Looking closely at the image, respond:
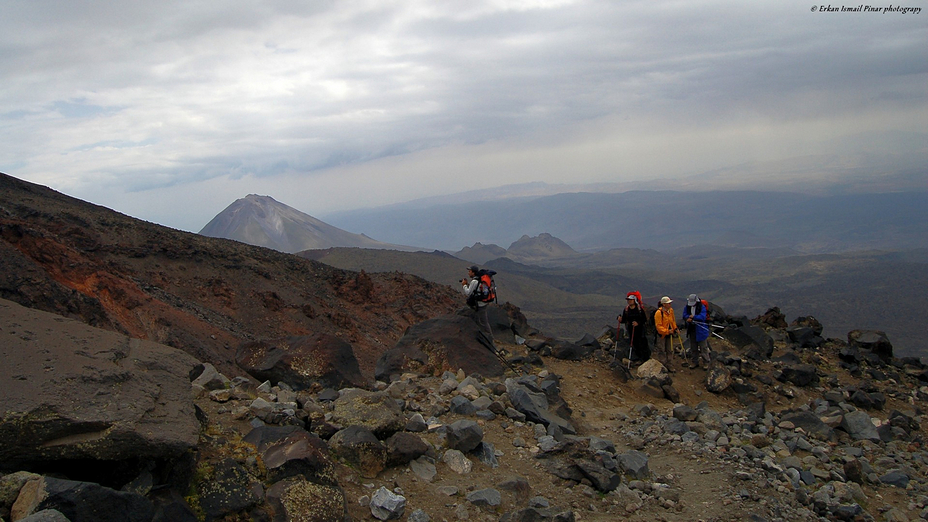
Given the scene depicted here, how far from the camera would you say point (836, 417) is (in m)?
10.9

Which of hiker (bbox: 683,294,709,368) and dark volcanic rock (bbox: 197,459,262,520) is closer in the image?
dark volcanic rock (bbox: 197,459,262,520)

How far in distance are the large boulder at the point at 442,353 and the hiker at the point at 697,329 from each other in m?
4.75

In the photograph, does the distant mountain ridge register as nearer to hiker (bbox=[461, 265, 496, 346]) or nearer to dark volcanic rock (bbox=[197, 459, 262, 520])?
hiker (bbox=[461, 265, 496, 346])

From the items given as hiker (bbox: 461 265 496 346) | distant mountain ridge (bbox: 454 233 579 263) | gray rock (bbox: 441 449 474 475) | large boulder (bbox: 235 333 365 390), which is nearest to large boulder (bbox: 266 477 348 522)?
gray rock (bbox: 441 449 474 475)

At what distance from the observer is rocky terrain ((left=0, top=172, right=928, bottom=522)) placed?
4242 mm

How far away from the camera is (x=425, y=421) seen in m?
7.77

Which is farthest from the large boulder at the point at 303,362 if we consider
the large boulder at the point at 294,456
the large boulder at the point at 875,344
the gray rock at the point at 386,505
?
the large boulder at the point at 875,344

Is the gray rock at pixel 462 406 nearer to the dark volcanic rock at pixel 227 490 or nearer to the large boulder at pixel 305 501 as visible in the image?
the large boulder at pixel 305 501

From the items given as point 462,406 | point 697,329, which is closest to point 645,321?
point 697,329

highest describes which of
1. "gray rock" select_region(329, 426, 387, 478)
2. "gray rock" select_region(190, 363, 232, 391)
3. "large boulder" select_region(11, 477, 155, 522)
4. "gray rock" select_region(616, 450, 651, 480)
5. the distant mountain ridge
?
"large boulder" select_region(11, 477, 155, 522)

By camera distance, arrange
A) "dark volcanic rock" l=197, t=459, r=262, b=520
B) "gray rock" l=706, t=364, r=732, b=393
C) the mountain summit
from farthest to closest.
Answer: the mountain summit → "gray rock" l=706, t=364, r=732, b=393 → "dark volcanic rock" l=197, t=459, r=262, b=520

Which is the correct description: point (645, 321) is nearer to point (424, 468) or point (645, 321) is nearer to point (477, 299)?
point (477, 299)

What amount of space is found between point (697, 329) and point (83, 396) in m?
12.1

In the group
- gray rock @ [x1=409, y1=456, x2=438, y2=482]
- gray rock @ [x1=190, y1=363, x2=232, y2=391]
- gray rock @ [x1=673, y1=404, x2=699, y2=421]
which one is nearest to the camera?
gray rock @ [x1=409, y1=456, x2=438, y2=482]
